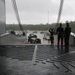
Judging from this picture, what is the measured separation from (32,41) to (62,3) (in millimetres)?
6946

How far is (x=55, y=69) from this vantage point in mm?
8352

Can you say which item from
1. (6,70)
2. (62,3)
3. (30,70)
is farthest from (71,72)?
(62,3)

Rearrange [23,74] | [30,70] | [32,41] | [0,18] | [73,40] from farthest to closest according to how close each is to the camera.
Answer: [32,41] < [0,18] < [73,40] < [30,70] < [23,74]

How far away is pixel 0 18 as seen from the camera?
20.5 metres

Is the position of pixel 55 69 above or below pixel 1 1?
below

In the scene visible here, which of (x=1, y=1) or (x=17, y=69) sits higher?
(x=1, y=1)

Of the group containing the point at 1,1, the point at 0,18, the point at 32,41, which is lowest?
the point at 32,41

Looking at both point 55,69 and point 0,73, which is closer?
point 0,73

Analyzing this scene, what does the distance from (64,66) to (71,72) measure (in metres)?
1.12

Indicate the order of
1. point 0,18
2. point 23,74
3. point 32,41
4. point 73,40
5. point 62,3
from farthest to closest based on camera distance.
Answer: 1. point 32,41
2. point 62,3
3. point 0,18
4. point 73,40
5. point 23,74

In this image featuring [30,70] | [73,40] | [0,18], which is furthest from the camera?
[0,18]

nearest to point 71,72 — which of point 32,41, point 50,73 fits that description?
point 50,73

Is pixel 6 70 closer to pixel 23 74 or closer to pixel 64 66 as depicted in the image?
pixel 23 74

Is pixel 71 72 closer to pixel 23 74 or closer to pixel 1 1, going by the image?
pixel 23 74
